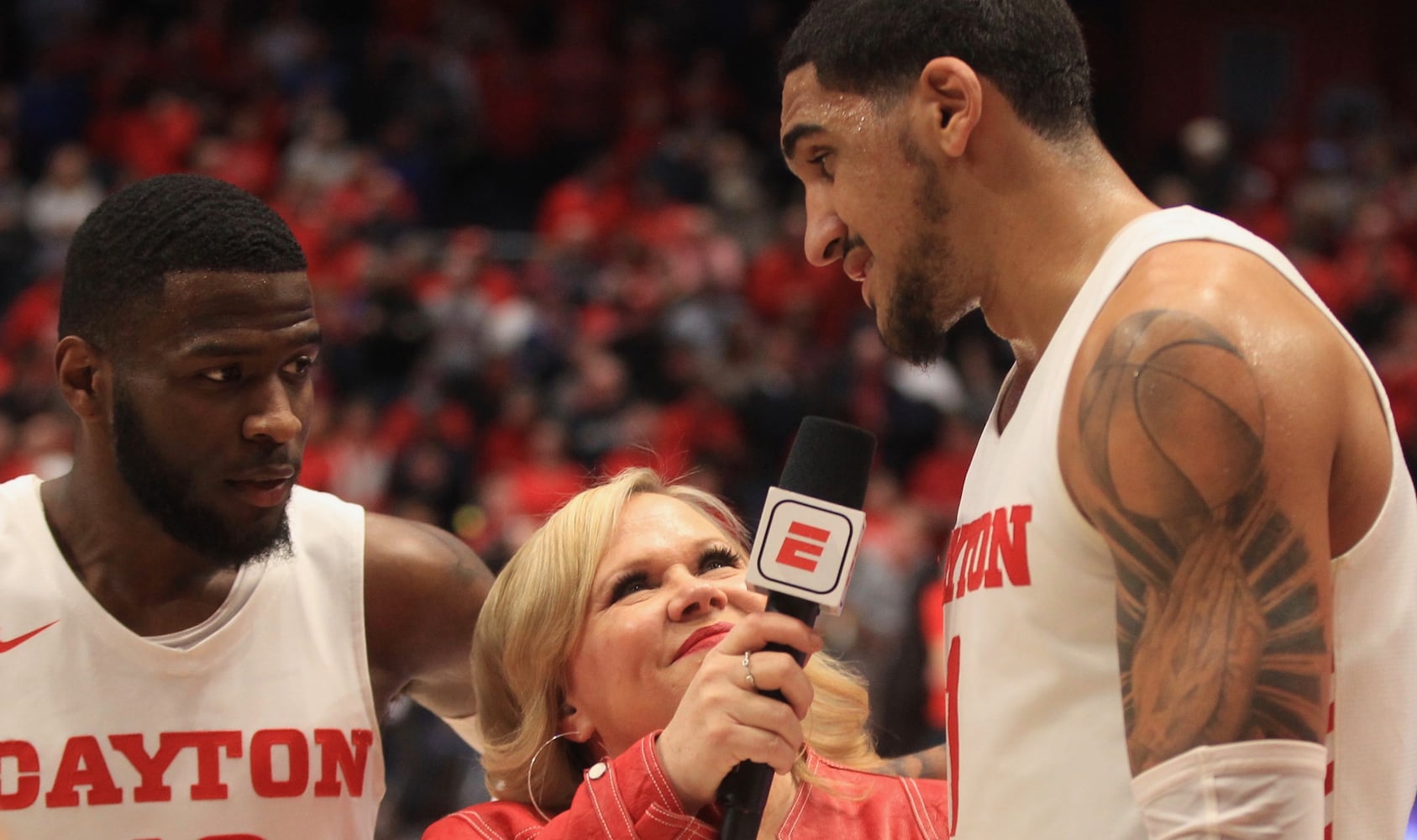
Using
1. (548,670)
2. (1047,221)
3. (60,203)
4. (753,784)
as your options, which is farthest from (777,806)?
(60,203)

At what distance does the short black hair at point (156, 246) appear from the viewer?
2.39 m

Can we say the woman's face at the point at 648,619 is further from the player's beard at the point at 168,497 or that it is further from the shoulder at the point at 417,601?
the player's beard at the point at 168,497

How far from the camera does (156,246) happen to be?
2.39 metres

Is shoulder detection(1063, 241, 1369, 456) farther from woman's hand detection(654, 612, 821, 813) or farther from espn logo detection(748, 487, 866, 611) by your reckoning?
woman's hand detection(654, 612, 821, 813)

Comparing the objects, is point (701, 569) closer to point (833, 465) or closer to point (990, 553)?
point (833, 465)

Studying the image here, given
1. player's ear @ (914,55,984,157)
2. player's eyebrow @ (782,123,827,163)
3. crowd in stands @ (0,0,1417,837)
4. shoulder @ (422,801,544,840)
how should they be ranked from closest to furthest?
1. player's ear @ (914,55,984,157)
2. player's eyebrow @ (782,123,827,163)
3. shoulder @ (422,801,544,840)
4. crowd in stands @ (0,0,1417,837)

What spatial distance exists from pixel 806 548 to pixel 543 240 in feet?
26.6

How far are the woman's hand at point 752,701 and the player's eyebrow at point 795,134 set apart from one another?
0.56m

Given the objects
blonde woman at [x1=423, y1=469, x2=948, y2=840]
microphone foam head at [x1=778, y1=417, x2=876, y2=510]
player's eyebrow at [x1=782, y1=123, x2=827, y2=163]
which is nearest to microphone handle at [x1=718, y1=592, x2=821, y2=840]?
microphone foam head at [x1=778, y1=417, x2=876, y2=510]

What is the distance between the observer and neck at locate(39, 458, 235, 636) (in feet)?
8.14

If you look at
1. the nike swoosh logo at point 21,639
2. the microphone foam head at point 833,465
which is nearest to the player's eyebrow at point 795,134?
the microphone foam head at point 833,465

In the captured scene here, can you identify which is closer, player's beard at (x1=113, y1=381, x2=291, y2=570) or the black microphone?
the black microphone

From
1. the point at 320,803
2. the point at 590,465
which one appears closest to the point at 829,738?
the point at 320,803

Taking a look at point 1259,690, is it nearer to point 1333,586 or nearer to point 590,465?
point 1333,586
